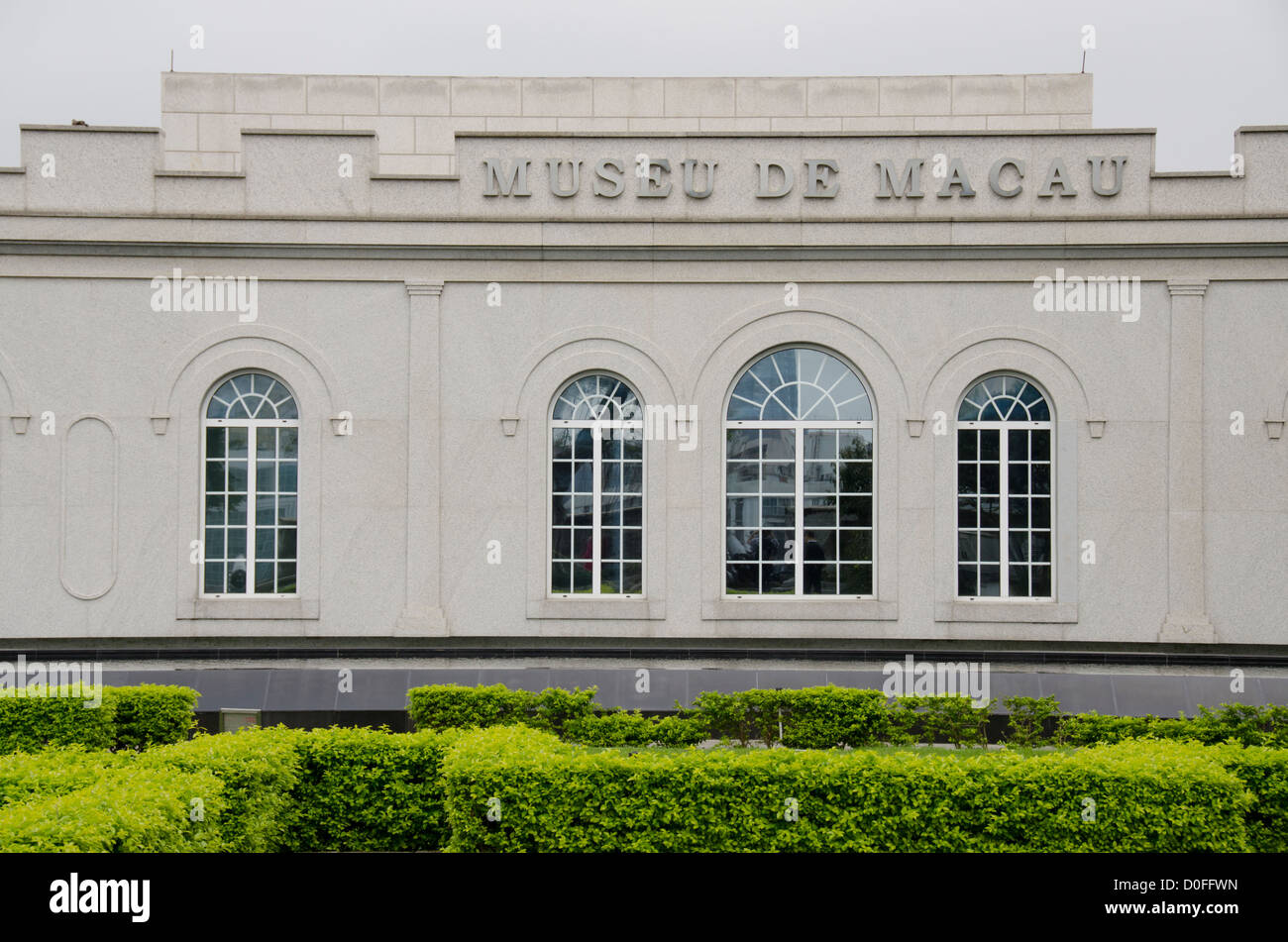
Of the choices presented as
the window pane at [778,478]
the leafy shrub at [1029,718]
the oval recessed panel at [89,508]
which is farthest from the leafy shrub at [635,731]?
the oval recessed panel at [89,508]

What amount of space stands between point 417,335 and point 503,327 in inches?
49.9

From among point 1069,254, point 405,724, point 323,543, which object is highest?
point 1069,254

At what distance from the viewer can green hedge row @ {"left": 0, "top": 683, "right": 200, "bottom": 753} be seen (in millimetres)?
11133

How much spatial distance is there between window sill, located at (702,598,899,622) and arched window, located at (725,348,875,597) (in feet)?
0.87

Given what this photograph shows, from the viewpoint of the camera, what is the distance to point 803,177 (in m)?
15.3

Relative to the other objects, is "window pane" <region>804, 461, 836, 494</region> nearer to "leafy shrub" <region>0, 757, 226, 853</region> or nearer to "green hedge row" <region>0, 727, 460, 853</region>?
"green hedge row" <region>0, 727, 460, 853</region>

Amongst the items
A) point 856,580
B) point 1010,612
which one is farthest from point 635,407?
point 1010,612

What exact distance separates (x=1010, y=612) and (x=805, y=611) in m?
2.91

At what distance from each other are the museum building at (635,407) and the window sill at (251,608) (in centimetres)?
4

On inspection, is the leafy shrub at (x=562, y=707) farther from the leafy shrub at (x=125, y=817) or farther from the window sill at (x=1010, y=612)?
the window sill at (x=1010, y=612)
